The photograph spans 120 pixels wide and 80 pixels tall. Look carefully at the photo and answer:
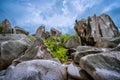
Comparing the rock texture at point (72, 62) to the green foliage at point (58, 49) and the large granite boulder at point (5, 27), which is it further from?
the large granite boulder at point (5, 27)

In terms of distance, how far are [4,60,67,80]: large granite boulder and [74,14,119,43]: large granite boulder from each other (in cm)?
508

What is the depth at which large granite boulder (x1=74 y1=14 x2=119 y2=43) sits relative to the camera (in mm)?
11500

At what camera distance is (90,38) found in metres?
11.1

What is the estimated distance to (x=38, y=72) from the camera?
6.41 meters

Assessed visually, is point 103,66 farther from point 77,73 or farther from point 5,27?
point 5,27

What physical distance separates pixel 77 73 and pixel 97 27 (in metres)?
5.93

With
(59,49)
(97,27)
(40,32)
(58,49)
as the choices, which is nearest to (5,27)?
(40,32)

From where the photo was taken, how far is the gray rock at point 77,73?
6258 millimetres

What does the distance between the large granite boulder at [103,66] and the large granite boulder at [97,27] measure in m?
5.35

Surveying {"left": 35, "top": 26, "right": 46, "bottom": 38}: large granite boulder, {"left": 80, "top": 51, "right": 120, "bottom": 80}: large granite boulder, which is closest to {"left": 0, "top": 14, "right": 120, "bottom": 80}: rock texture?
{"left": 80, "top": 51, "right": 120, "bottom": 80}: large granite boulder

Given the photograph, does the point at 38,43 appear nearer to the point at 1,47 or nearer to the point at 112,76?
the point at 1,47

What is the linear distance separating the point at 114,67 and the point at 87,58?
94 centimetres

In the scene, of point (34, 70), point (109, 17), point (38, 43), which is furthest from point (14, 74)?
point (109, 17)

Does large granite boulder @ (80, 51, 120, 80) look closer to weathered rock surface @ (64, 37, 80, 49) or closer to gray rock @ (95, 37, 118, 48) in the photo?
gray rock @ (95, 37, 118, 48)
